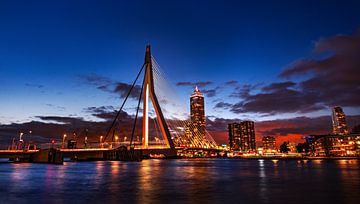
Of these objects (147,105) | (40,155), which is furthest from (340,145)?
(40,155)

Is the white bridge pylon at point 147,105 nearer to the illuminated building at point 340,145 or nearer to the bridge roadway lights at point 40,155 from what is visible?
the bridge roadway lights at point 40,155

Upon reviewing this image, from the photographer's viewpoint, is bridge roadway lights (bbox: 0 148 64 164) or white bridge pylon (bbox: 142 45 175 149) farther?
bridge roadway lights (bbox: 0 148 64 164)

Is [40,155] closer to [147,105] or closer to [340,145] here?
[147,105]

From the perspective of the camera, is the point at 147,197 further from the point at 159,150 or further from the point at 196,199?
the point at 159,150

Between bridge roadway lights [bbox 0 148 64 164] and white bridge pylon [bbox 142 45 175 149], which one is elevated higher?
white bridge pylon [bbox 142 45 175 149]

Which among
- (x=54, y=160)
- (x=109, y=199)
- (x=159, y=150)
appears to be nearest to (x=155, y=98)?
(x=159, y=150)

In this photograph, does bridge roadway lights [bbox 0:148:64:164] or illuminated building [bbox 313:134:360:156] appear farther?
illuminated building [bbox 313:134:360:156]

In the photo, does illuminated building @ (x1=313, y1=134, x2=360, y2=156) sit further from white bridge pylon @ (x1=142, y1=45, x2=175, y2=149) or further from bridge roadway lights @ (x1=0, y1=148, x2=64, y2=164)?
bridge roadway lights @ (x1=0, y1=148, x2=64, y2=164)

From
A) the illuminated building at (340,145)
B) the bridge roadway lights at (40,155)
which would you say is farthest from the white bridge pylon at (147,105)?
the illuminated building at (340,145)

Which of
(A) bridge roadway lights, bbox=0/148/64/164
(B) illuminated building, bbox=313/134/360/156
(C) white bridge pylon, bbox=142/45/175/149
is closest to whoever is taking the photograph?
(C) white bridge pylon, bbox=142/45/175/149

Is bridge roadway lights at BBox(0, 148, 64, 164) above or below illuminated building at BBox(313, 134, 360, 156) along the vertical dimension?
below

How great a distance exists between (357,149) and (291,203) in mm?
144623

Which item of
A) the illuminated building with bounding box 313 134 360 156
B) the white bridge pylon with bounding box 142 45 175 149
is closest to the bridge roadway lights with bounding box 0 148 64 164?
the white bridge pylon with bounding box 142 45 175 149

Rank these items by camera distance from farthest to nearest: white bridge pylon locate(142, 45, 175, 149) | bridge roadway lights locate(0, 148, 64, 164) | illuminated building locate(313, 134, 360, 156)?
illuminated building locate(313, 134, 360, 156)
bridge roadway lights locate(0, 148, 64, 164)
white bridge pylon locate(142, 45, 175, 149)
